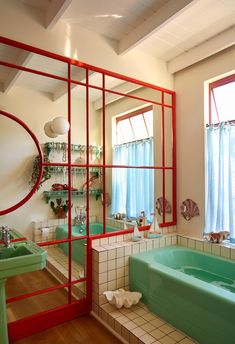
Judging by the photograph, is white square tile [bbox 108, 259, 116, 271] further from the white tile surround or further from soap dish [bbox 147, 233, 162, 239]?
soap dish [bbox 147, 233, 162, 239]

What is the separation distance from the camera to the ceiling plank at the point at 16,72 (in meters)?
2.05

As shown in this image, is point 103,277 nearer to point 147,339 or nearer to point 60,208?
point 147,339

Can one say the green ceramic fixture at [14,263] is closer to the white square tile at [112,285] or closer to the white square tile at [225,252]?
the white square tile at [112,285]

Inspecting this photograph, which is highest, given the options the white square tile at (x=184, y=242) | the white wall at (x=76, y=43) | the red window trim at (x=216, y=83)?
the white wall at (x=76, y=43)

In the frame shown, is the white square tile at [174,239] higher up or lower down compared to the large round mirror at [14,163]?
lower down

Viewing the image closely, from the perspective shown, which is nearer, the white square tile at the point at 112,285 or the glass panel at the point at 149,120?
the white square tile at the point at 112,285

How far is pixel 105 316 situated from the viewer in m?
1.94

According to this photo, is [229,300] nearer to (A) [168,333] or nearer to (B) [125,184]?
(A) [168,333]

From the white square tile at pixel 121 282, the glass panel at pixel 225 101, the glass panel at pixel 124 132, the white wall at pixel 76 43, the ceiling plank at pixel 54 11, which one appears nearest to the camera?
the ceiling plank at pixel 54 11

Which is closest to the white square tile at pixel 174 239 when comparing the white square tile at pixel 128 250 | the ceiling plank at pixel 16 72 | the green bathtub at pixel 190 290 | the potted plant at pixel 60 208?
the green bathtub at pixel 190 290

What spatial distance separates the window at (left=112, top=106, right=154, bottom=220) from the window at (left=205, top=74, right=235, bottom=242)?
29.9 inches

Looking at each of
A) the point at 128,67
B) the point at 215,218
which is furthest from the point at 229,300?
the point at 128,67

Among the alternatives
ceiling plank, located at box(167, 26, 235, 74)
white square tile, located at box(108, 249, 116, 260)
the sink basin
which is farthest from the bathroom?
the sink basin

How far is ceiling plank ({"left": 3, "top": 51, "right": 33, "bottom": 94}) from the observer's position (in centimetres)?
205
